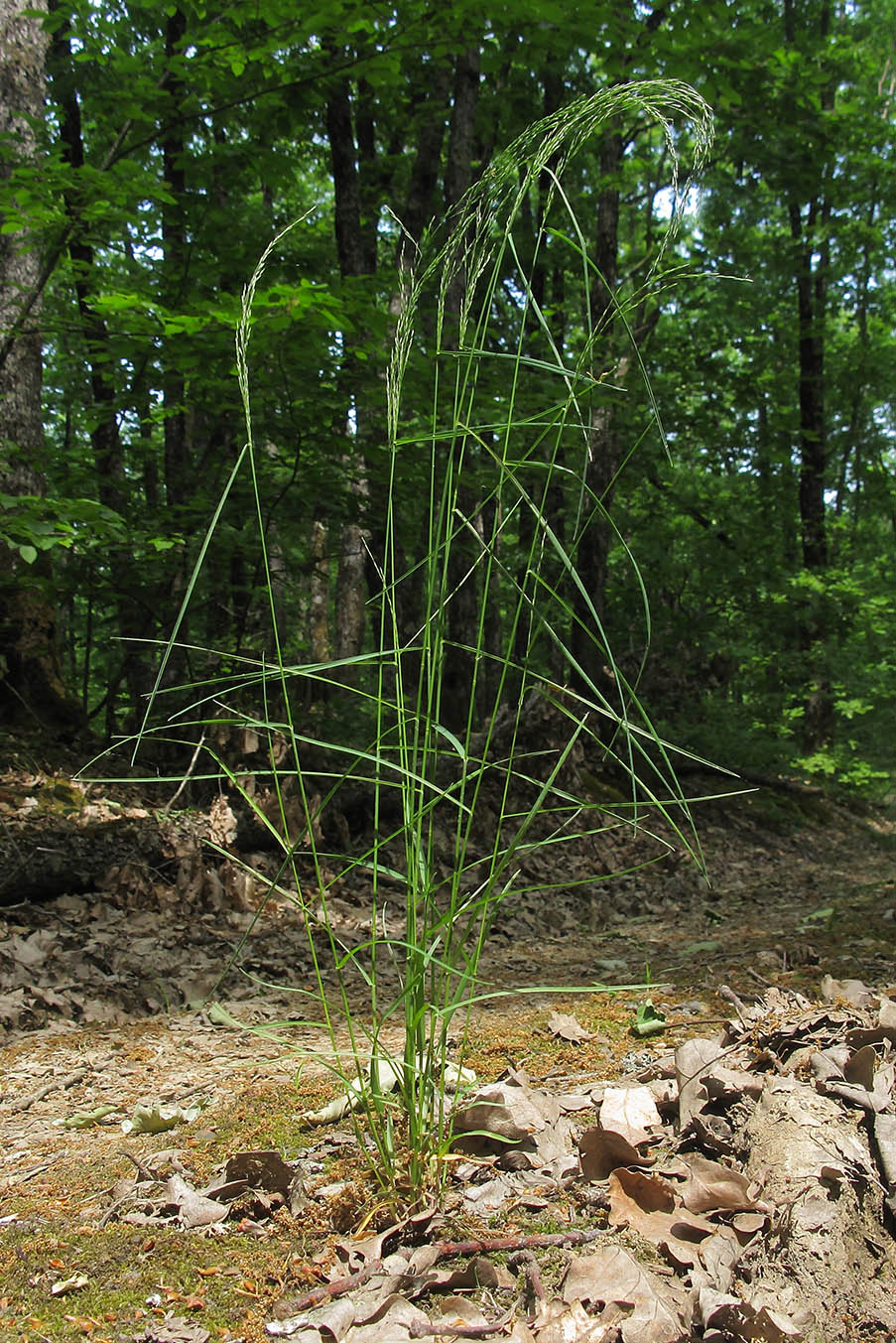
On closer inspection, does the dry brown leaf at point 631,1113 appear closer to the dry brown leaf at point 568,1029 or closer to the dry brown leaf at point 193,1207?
the dry brown leaf at point 568,1029

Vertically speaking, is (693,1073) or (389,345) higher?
(389,345)

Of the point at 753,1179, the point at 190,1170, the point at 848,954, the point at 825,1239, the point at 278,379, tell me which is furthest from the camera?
the point at 278,379

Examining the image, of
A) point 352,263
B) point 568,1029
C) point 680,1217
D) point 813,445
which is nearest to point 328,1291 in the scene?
point 680,1217

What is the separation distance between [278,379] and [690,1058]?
3919 mm

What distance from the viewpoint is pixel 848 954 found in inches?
111

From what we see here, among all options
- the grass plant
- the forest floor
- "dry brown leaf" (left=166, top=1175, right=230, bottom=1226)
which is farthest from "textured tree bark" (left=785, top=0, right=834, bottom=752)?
"dry brown leaf" (left=166, top=1175, right=230, bottom=1226)

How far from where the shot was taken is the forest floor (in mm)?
1108

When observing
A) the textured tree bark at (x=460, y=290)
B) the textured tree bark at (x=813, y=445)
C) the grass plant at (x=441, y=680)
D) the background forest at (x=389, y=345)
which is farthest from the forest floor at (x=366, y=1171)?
the textured tree bark at (x=813, y=445)

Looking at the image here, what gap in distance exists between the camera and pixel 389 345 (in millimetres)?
4301

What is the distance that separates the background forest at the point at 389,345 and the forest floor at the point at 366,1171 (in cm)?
83

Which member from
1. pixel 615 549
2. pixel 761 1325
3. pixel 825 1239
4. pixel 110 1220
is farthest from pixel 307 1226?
pixel 615 549

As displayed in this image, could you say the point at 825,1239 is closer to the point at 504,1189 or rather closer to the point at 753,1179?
the point at 753,1179

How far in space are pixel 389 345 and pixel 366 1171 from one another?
379 cm

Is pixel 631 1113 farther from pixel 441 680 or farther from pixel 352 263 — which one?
pixel 352 263
